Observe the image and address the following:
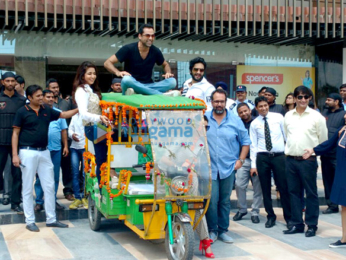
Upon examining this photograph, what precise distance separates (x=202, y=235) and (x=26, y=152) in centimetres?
279

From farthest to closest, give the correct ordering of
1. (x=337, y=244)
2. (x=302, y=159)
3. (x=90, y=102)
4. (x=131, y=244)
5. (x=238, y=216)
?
(x=238, y=216) → (x=302, y=159) → (x=90, y=102) → (x=131, y=244) → (x=337, y=244)

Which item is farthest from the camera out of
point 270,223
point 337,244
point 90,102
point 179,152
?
point 270,223

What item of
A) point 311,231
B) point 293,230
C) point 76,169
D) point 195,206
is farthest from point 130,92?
point 311,231

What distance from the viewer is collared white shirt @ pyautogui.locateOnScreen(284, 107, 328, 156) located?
733 cm

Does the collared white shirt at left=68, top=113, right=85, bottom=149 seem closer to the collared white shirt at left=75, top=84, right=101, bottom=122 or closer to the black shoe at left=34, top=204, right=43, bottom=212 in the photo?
the black shoe at left=34, top=204, right=43, bottom=212

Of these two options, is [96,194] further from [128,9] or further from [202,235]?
[128,9]

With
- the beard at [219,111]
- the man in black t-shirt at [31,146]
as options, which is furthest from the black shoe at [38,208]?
the beard at [219,111]

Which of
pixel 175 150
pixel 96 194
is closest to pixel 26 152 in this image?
pixel 96 194

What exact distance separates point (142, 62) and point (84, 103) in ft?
3.14

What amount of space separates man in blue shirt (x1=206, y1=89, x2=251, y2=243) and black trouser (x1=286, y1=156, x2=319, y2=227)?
831 mm

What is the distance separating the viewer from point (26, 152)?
7430 millimetres

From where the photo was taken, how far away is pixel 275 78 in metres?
16.2

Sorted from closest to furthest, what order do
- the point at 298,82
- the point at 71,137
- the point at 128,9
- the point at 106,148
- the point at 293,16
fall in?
1. the point at 106,148
2. the point at 71,137
3. the point at 128,9
4. the point at 293,16
5. the point at 298,82

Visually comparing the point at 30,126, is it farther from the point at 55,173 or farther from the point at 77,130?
the point at 77,130
